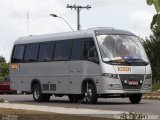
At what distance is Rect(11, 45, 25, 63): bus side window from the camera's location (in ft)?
94.1

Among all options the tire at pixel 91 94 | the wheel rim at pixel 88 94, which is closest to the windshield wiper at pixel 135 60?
the tire at pixel 91 94

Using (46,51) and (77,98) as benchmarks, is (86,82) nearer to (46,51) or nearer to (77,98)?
(77,98)

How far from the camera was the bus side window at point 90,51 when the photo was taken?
2310cm

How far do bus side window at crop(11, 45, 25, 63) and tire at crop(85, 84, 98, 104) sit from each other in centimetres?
597

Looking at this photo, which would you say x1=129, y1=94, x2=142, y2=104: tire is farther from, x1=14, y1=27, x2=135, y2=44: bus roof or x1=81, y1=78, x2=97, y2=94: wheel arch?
x1=14, y1=27, x2=135, y2=44: bus roof

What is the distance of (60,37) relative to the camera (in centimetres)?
2605

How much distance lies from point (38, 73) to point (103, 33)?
5.33 meters

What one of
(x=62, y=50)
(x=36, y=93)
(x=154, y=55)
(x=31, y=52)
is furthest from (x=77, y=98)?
(x=154, y=55)

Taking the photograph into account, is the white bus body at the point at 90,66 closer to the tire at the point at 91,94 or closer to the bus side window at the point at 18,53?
the tire at the point at 91,94

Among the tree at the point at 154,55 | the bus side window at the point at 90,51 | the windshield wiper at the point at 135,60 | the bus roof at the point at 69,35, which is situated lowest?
the windshield wiper at the point at 135,60

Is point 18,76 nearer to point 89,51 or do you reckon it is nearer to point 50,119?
point 89,51

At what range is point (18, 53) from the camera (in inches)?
1138

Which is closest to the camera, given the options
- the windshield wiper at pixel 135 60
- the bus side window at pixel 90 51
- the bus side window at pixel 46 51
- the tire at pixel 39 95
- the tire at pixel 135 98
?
the bus side window at pixel 90 51

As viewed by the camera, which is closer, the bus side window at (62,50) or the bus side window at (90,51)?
the bus side window at (90,51)
